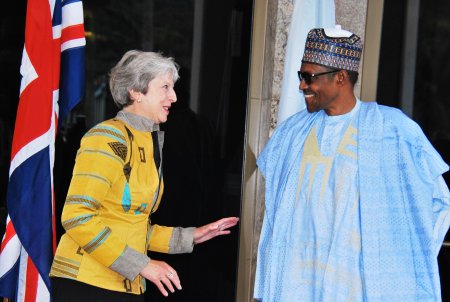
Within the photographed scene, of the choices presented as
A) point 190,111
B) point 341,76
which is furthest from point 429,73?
point 341,76

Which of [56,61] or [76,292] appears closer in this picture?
[76,292]

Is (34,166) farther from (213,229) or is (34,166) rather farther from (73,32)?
(213,229)

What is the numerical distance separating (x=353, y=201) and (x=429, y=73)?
82.7 inches

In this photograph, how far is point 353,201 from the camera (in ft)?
9.23

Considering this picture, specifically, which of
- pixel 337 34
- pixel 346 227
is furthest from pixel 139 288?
pixel 337 34

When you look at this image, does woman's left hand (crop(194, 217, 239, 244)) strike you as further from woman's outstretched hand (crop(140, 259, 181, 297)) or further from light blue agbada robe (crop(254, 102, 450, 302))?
woman's outstretched hand (crop(140, 259, 181, 297))

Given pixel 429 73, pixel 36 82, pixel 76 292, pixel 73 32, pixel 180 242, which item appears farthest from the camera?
pixel 429 73

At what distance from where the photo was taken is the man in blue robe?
279cm

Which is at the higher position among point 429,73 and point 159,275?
point 429,73

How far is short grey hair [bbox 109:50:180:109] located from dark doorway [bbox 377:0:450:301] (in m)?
1.99

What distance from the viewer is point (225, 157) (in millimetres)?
4188

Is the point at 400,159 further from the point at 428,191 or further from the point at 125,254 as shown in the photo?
the point at 125,254

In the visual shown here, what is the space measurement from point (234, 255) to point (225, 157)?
1.94ft

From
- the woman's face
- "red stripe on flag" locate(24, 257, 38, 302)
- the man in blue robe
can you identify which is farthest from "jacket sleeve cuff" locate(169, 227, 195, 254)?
"red stripe on flag" locate(24, 257, 38, 302)
